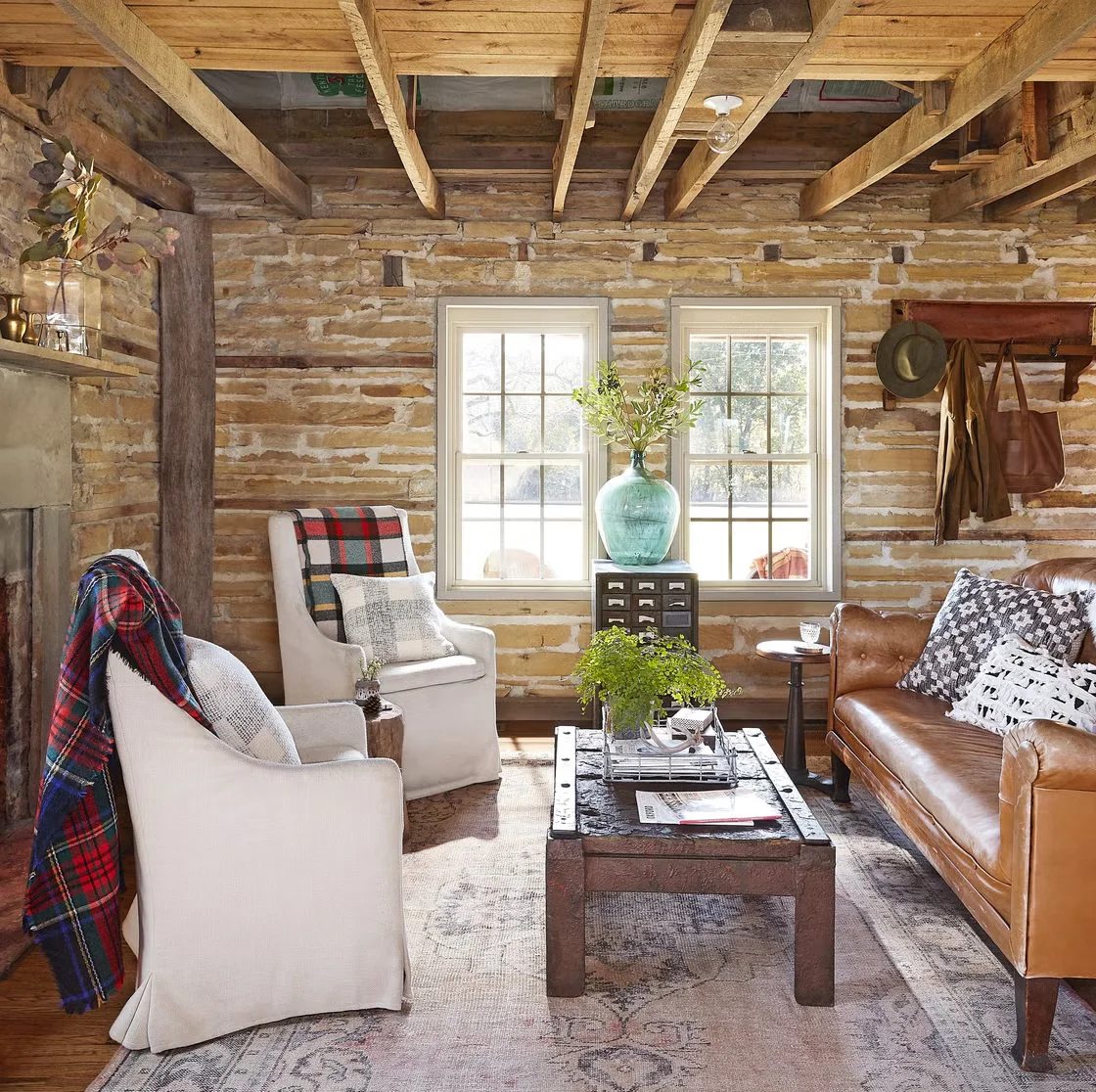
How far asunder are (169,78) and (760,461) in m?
3.31

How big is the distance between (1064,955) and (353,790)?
1588 mm

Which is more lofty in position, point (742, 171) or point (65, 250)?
point (742, 171)

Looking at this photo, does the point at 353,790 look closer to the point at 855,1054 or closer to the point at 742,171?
the point at 855,1054

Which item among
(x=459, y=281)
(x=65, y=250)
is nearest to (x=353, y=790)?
(x=65, y=250)

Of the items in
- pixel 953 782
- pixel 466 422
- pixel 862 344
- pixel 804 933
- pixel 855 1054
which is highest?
pixel 862 344

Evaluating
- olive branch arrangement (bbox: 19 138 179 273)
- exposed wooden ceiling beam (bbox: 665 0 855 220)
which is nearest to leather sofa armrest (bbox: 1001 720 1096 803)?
exposed wooden ceiling beam (bbox: 665 0 855 220)

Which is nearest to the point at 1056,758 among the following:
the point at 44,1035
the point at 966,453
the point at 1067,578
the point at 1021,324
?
the point at 1067,578

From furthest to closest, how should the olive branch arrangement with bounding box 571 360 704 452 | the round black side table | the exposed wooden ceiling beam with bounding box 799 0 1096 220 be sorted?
1. the olive branch arrangement with bounding box 571 360 704 452
2. the round black side table
3. the exposed wooden ceiling beam with bounding box 799 0 1096 220

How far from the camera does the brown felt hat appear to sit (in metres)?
5.15

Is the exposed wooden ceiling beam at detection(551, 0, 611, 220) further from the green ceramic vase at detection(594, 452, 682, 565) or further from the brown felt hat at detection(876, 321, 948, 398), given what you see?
the brown felt hat at detection(876, 321, 948, 398)

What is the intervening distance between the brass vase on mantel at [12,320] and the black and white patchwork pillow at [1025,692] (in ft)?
Result: 10.7

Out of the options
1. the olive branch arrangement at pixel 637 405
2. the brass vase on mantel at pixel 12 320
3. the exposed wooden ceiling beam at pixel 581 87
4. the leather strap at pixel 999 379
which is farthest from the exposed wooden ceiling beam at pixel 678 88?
the brass vase on mantel at pixel 12 320

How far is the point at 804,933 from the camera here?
2.47m

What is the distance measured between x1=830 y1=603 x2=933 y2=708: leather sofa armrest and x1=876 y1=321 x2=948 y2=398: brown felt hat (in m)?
1.64
